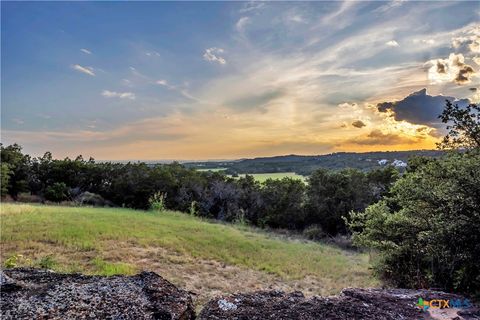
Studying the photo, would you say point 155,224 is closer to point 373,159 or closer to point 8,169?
point 8,169

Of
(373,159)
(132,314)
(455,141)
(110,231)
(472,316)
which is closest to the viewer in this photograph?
(132,314)

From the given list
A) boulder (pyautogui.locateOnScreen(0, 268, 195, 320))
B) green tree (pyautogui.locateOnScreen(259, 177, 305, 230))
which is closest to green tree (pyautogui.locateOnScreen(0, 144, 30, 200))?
green tree (pyautogui.locateOnScreen(259, 177, 305, 230))

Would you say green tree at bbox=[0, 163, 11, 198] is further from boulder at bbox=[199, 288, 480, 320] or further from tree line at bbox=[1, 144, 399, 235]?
boulder at bbox=[199, 288, 480, 320]

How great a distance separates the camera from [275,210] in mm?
27125

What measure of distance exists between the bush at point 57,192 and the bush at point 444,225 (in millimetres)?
26485

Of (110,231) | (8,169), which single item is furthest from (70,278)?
(8,169)

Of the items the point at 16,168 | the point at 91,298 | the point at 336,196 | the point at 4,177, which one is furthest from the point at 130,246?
the point at 16,168

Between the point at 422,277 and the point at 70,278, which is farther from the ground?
the point at 70,278

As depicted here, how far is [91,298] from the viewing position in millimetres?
2518

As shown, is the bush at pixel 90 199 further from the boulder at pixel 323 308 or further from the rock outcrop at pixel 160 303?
the boulder at pixel 323 308

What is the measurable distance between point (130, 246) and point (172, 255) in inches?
58.6

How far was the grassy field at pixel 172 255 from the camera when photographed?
875cm

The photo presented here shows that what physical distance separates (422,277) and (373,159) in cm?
3017

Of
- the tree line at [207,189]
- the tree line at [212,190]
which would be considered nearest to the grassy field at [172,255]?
→ the tree line at [212,190]
